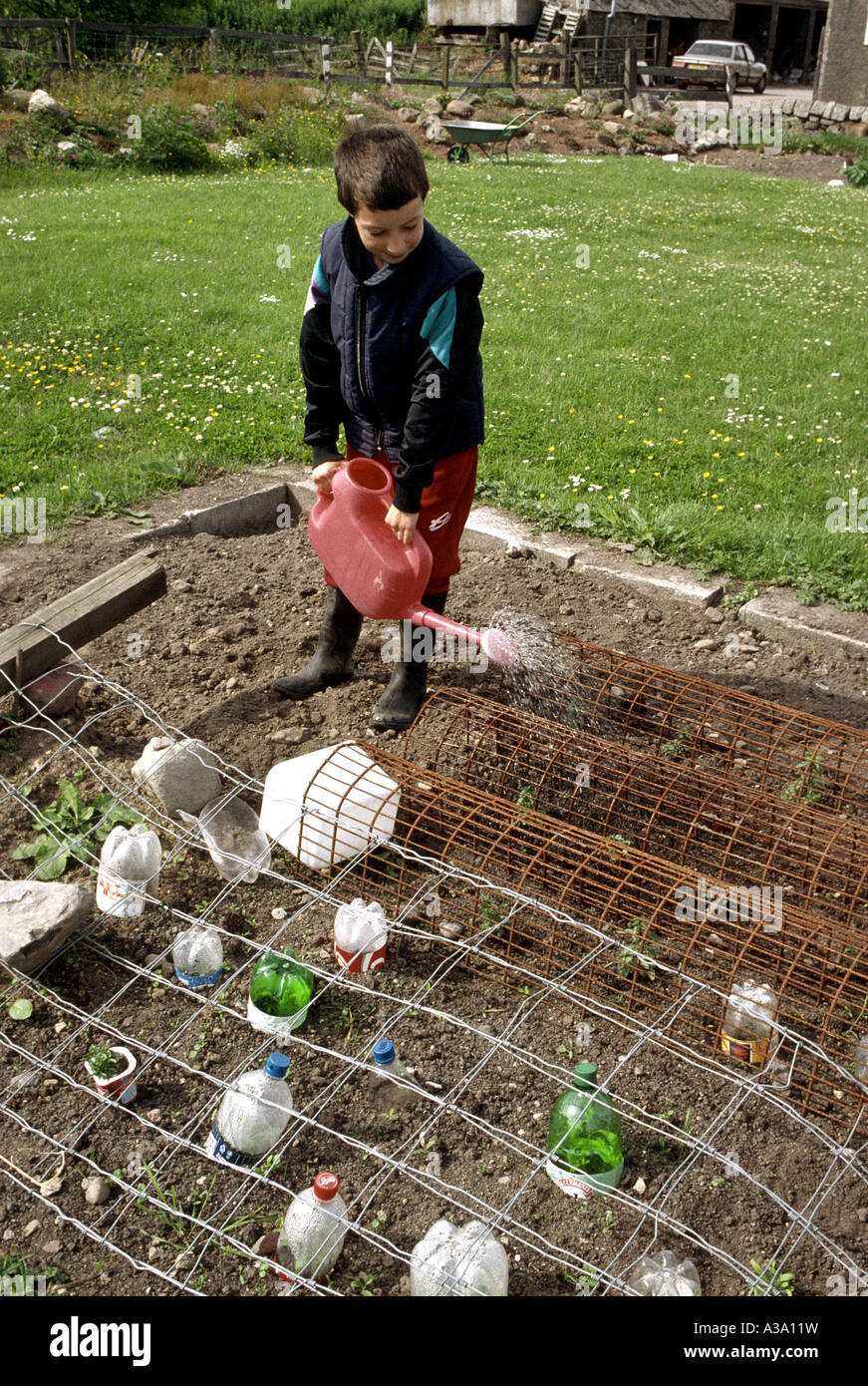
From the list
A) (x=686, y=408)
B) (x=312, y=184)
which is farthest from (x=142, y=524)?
(x=312, y=184)

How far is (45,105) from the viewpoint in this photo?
1390cm

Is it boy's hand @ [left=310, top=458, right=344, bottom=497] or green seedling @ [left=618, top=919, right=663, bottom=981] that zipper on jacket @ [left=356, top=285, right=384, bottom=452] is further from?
green seedling @ [left=618, top=919, right=663, bottom=981]

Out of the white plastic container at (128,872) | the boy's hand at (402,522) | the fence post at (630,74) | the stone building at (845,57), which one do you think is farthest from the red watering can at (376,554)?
the stone building at (845,57)

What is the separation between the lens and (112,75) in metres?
15.9

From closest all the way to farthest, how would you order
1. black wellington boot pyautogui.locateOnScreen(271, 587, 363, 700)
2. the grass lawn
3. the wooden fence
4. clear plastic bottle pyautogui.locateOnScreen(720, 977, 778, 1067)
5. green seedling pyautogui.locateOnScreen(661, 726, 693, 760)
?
1. clear plastic bottle pyautogui.locateOnScreen(720, 977, 778, 1067)
2. green seedling pyautogui.locateOnScreen(661, 726, 693, 760)
3. black wellington boot pyautogui.locateOnScreen(271, 587, 363, 700)
4. the grass lawn
5. the wooden fence

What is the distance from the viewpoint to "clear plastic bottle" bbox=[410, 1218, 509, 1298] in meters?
1.94

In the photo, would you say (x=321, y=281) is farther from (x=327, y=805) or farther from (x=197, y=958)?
(x=197, y=958)

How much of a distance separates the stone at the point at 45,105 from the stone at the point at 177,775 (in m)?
13.7

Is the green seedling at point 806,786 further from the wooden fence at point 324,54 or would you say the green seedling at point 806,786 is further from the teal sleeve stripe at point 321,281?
the wooden fence at point 324,54

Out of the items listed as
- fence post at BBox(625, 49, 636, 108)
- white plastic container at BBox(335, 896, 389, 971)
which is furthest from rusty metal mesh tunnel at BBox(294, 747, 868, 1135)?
fence post at BBox(625, 49, 636, 108)

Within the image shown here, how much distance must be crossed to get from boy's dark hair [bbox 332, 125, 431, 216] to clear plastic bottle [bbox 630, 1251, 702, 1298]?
2369 mm


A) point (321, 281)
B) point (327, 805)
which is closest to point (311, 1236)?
point (327, 805)

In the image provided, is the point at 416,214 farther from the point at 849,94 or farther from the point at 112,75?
the point at 849,94
